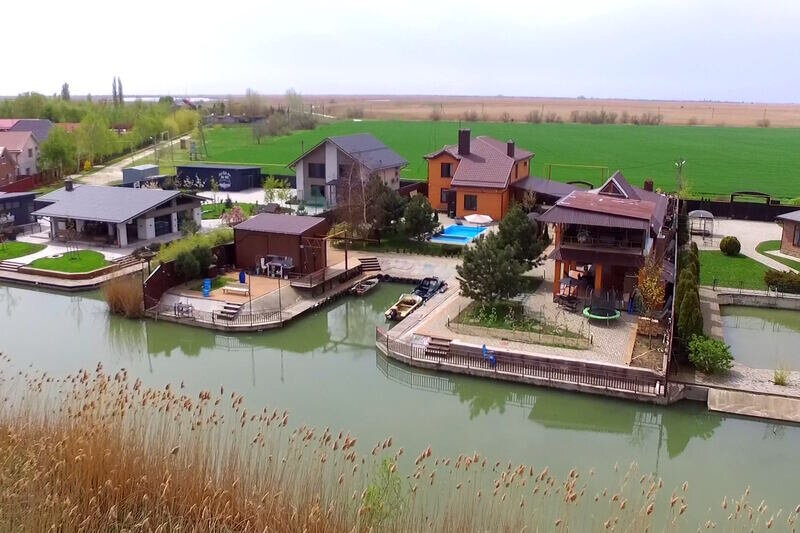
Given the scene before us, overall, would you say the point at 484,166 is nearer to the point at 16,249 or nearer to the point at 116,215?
the point at 116,215

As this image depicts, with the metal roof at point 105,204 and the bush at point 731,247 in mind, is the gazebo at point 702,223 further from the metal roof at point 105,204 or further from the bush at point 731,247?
the metal roof at point 105,204

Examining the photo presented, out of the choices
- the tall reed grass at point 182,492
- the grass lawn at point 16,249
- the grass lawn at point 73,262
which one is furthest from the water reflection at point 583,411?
the grass lawn at point 16,249

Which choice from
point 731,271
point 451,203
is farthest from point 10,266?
point 731,271

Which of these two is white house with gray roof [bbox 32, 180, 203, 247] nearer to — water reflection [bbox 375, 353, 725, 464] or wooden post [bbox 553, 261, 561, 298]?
water reflection [bbox 375, 353, 725, 464]

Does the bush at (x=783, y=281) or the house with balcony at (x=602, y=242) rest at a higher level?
the house with balcony at (x=602, y=242)

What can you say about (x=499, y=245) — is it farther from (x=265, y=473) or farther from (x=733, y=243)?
(x=265, y=473)

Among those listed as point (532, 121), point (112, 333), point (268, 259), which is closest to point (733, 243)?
point (268, 259)

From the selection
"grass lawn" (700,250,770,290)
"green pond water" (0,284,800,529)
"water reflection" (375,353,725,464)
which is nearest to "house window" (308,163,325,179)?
"green pond water" (0,284,800,529)
